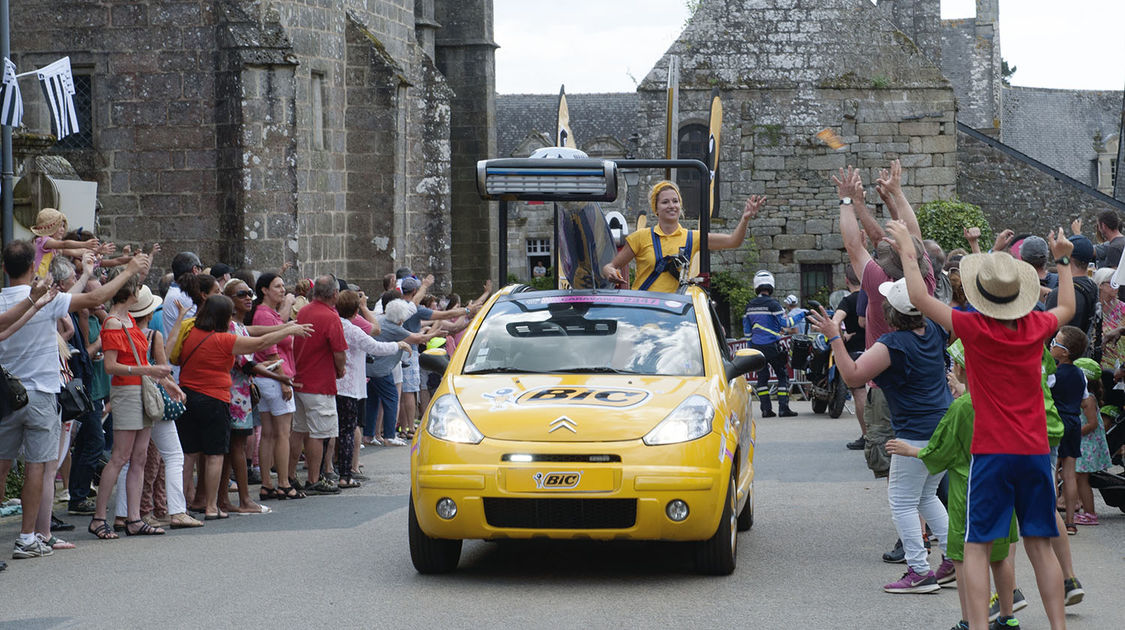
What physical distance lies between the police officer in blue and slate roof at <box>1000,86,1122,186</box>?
1644 inches

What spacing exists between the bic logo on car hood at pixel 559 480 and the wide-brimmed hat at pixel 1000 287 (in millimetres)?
2403

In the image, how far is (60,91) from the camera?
50.2 feet

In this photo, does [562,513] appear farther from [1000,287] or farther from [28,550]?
[28,550]

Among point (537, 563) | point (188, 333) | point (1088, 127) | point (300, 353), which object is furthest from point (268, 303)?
point (1088, 127)

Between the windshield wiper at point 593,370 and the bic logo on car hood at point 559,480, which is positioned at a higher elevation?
the windshield wiper at point 593,370

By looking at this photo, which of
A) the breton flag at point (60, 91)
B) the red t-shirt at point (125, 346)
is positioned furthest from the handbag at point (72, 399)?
the breton flag at point (60, 91)

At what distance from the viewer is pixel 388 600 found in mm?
7406

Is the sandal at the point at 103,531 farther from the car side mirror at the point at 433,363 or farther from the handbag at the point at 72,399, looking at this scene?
the car side mirror at the point at 433,363

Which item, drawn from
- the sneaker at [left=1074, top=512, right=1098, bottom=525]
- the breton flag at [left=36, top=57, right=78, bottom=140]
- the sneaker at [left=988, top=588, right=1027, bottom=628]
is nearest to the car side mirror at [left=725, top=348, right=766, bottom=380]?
the sneaker at [left=988, top=588, right=1027, bottom=628]

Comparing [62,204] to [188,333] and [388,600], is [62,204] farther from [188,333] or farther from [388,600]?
[388,600]

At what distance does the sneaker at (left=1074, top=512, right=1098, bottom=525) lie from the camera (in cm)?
985

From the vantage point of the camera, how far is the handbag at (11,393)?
8375 millimetres

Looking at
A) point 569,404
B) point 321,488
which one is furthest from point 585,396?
point 321,488

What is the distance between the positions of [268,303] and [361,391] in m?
1.30
